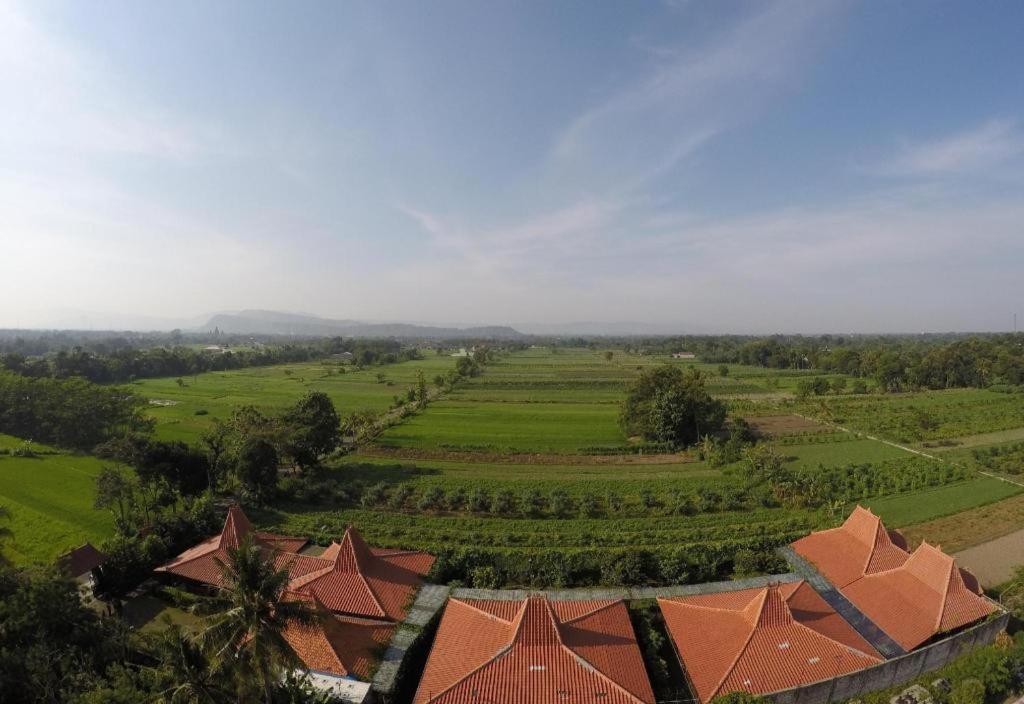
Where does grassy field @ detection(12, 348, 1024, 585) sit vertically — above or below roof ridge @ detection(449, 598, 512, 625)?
below

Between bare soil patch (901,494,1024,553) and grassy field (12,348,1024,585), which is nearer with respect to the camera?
bare soil patch (901,494,1024,553)

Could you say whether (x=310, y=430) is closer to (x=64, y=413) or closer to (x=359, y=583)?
(x=359, y=583)

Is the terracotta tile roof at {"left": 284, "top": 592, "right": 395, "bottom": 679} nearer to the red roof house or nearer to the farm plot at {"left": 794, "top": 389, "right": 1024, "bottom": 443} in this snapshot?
the red roof house

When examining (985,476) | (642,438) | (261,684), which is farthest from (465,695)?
(985,476)

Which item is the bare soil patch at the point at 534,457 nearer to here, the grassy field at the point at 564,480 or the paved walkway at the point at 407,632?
the grassy field at the point at 564,480

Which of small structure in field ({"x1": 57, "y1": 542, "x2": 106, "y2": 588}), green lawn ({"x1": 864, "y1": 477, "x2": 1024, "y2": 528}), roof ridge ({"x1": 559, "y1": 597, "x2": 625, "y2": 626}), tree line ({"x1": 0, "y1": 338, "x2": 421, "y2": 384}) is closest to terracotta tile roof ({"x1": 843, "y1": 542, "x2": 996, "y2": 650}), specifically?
roof ridge ({"x1": 559, "y1": 597, "x2": 625, "y2": 626})
